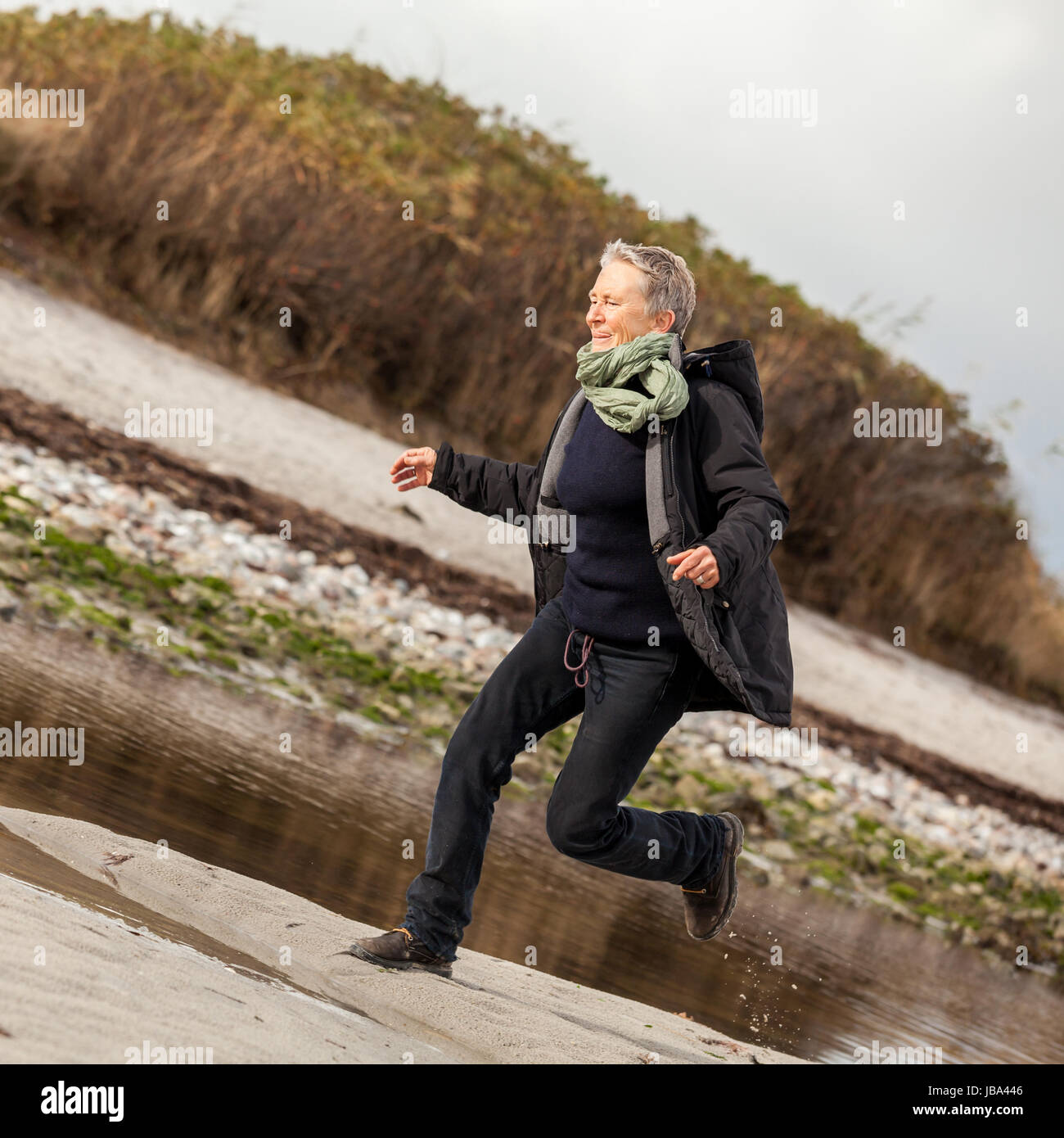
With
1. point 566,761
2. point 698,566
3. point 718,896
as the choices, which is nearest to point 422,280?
point 718,896

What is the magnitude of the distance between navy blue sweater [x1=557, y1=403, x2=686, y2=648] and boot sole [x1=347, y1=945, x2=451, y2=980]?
37.6 inches

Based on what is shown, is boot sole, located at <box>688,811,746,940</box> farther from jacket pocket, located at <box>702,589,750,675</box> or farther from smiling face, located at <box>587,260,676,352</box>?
smiling face, located at <box>587,260,676,352</box>

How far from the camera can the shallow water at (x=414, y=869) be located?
Result: 4.62 metres

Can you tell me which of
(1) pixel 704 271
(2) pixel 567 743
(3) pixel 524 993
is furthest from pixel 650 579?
(1) pixel 704 271

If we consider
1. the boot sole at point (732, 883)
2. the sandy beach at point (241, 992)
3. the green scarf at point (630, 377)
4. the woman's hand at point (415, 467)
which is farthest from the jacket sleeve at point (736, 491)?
the sandy beach at point (241, 992)

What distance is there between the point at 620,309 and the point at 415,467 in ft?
2.45

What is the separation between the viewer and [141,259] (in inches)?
516

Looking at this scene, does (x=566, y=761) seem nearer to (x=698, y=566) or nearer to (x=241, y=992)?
(x=698, y=566)

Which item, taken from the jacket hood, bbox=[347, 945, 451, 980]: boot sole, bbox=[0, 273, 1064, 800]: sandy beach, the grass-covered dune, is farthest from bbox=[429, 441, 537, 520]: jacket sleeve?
the grass-covered dune

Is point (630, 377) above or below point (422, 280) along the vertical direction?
below

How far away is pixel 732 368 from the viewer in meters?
3.64

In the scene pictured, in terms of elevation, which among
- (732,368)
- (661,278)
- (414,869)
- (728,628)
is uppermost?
(661,278)

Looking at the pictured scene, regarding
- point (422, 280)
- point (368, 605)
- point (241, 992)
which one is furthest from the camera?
point (422, 280)
